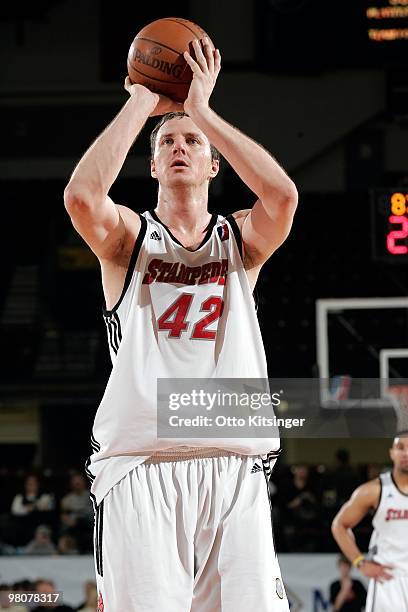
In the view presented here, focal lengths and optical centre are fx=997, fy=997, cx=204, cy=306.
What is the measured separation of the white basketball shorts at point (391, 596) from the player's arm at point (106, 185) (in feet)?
15.7

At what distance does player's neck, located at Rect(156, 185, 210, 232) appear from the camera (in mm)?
3197

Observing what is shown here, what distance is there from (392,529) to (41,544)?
3.68 m

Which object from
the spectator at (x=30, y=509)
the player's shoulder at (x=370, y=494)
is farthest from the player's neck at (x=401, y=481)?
the spectator at (x=30, y=509)

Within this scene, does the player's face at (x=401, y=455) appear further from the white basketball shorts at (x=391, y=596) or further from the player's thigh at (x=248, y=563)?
the player's thigh at (x=248, y=563)

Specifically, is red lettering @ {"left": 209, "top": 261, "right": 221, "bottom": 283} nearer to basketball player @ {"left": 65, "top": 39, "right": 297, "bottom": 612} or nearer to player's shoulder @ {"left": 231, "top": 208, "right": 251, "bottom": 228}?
basketball player @ {"left": 65, "top": 39, "right": 297, "bottom": 612}

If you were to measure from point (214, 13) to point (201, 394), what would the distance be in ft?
37.5

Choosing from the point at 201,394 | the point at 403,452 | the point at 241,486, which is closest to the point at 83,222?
the point at 201,394

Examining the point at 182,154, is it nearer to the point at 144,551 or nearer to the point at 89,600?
the point at 144,551

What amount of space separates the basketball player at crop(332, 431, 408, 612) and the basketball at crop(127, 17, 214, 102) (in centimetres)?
442

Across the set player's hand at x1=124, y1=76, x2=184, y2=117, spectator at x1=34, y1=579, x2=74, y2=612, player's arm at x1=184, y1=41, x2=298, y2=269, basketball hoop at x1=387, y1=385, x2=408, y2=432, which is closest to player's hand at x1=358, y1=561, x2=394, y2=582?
basketball hoop at x1=387, y1=385, x2=408, y2=432

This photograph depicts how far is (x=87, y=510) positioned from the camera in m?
10.0

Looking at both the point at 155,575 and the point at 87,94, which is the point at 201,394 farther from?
the point at 87,94

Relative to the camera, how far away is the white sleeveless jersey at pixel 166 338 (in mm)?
2914

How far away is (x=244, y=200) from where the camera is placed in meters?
A: 12.7
